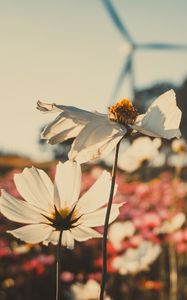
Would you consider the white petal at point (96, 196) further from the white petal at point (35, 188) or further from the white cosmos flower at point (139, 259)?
the white cosmos flower at point (139, 259)

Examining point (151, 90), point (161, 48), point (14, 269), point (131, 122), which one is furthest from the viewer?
point (151, 90)

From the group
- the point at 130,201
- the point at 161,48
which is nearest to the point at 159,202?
the point at 130,201

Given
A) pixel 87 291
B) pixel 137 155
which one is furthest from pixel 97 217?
pixel 87 291

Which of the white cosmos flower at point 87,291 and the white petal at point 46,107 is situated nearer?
the white petal at point 46,107

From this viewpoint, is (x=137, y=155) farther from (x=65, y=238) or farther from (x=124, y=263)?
(x=65, y=238)

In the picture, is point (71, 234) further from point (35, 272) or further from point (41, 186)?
point (35, 272)

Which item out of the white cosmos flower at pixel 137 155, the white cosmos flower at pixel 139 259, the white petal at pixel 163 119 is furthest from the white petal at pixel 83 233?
the white cosmos flower at pixel 139 259
